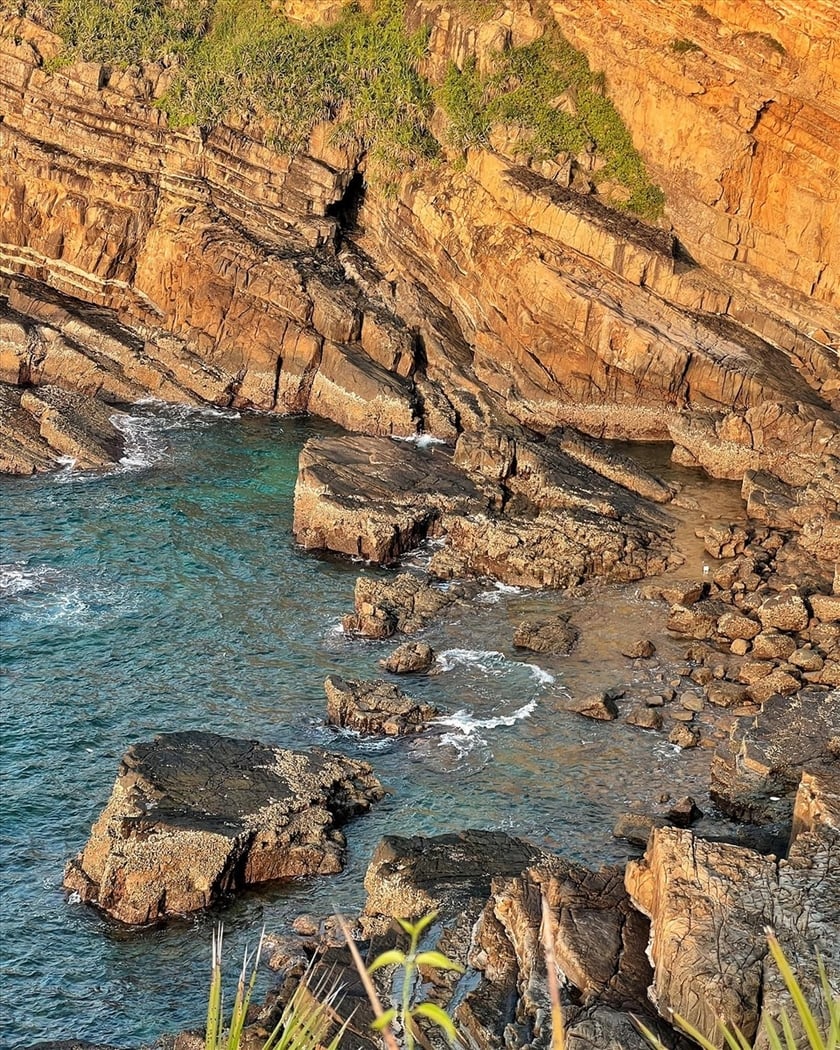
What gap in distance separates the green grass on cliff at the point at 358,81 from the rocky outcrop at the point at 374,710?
28666mm

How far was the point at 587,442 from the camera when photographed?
157 feet

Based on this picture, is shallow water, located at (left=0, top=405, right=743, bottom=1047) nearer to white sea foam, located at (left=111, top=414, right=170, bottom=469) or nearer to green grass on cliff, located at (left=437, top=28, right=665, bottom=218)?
white sea foam, located at (left=111, top=414, right=170, bottom=469)

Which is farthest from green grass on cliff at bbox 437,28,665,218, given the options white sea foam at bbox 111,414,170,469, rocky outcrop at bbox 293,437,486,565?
white sea foam at bbox 111,414,170,469

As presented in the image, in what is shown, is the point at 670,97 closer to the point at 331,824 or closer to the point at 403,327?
the point at 403,327

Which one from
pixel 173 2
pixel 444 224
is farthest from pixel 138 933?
pixel 173 2

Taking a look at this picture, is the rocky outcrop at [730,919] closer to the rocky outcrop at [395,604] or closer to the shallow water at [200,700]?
the shallow water at [200,700]

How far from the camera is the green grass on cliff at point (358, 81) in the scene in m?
55.9

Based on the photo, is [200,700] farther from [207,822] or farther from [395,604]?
[207,822]

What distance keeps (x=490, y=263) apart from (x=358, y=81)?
43.0 ft

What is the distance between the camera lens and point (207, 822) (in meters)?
25.9

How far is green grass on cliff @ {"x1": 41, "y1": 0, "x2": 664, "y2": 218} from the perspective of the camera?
5588 centimetres

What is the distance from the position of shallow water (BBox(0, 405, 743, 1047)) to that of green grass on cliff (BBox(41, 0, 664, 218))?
59.9ft

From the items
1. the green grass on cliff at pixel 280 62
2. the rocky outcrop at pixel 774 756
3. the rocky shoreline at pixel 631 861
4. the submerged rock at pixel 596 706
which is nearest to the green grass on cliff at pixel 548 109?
the green grass on cliff at pixel 280 62

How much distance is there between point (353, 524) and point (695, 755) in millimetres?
14180
